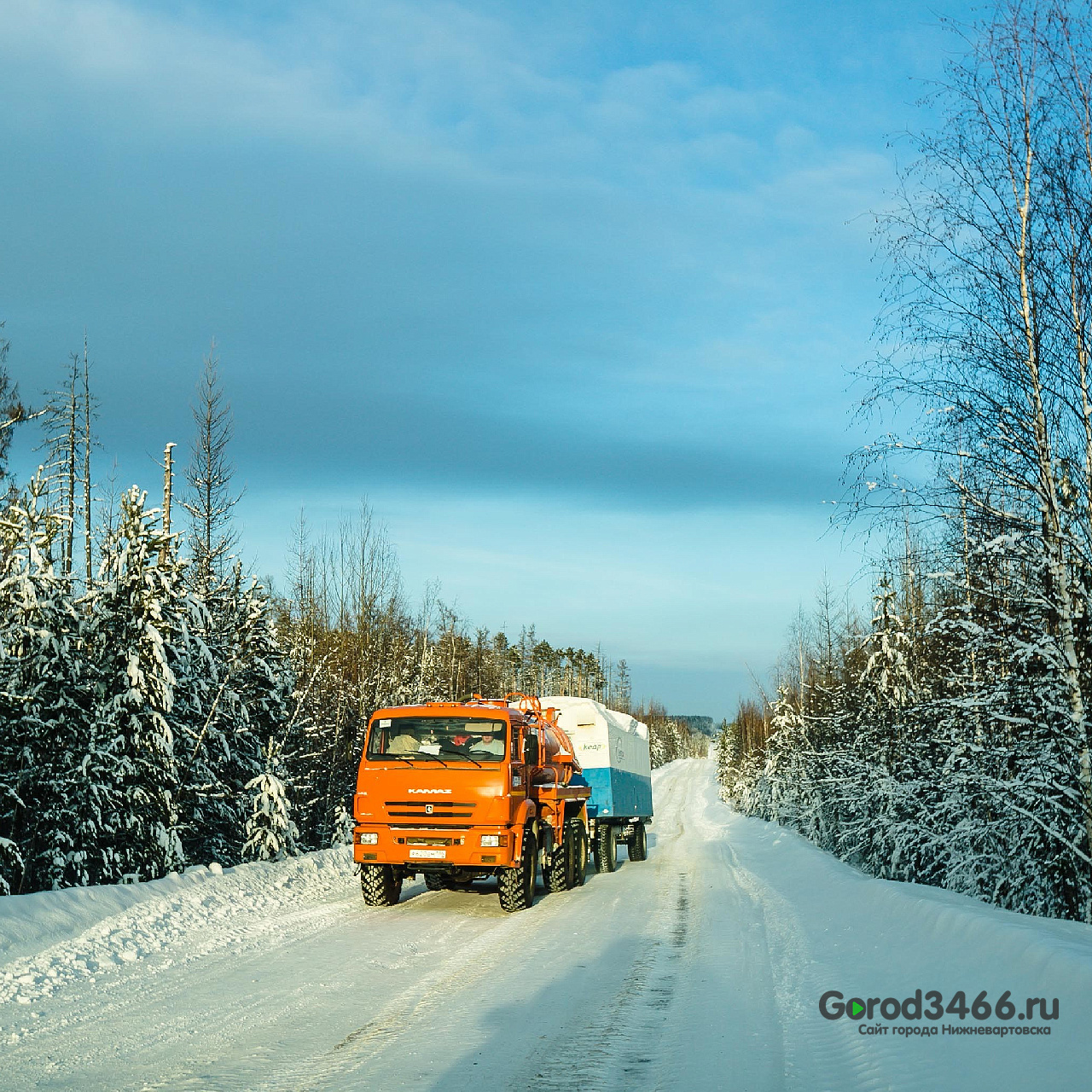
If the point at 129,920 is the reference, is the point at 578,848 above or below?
below

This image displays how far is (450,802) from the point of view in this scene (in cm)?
1341

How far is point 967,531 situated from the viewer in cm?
1050

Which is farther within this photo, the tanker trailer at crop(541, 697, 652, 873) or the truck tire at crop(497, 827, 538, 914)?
the tanker trailer at crop(541, 697, 652, 873)

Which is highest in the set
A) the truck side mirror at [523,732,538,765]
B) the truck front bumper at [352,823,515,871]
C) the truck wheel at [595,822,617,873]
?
the truck side mirror at [523,732,538,765]

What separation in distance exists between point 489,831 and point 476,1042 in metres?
6.67

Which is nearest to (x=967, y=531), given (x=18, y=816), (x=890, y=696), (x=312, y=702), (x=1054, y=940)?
(x=1054, y=940)

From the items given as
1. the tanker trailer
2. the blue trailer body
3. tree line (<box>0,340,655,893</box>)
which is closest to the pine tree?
tree line (<box>0,340,655,893</box>)

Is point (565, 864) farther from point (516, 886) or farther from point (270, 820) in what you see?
point (270, 820)

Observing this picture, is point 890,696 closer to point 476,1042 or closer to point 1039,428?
point 1039,428

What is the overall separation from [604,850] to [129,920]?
11.4m

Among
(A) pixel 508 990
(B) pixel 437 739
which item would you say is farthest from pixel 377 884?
(A) pixel 508 990

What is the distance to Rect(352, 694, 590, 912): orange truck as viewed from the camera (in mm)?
13305

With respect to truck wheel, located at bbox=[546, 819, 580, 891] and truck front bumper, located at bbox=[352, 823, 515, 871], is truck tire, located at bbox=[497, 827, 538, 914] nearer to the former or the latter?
truck front bumper, located at bbox=[352, 823, 515, 871]

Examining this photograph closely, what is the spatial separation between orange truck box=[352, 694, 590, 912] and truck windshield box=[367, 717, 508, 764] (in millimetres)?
12
